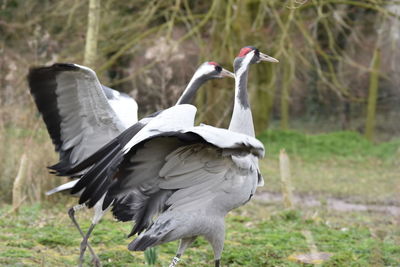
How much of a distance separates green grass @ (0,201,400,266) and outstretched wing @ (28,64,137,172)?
85 cm

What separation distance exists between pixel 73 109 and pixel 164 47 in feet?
20.7

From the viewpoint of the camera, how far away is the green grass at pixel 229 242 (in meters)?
6.07

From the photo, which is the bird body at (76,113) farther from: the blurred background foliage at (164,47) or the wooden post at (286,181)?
the wooden post at (286,181)

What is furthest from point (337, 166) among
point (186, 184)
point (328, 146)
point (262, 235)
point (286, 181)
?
point (186, 184)

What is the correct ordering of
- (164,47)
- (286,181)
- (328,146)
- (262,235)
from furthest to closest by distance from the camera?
(328,146), (164,47), (286,181), (262,235)

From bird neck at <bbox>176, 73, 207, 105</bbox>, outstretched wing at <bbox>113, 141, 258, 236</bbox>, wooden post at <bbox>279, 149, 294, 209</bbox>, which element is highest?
bird neck at <bbox>176, 73, 207, 105</bbox>

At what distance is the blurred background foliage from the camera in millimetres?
9898

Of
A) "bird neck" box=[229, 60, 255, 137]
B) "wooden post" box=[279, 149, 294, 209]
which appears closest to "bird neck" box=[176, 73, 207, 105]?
"bird neck" box=[229, 60, 255, 137]

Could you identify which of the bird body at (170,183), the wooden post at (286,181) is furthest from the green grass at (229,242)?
the bird body at (170,183)

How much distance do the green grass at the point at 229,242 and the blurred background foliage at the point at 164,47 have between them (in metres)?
1.50

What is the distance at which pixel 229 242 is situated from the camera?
689 cm

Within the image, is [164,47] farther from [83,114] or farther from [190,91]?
[83,114]

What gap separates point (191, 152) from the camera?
4.82 meters

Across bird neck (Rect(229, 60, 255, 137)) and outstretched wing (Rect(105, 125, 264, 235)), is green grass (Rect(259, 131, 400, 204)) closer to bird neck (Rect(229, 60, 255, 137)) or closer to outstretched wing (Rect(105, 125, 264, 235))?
bird neck (Rect(229, 60, 255, 137))
